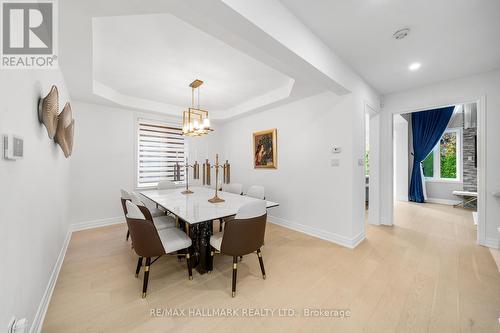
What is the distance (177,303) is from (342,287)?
1.57m

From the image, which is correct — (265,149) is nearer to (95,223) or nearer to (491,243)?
(95,223)

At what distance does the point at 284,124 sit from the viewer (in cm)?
380

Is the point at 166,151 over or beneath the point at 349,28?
beneath

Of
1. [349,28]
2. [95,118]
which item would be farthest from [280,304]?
[95,118]

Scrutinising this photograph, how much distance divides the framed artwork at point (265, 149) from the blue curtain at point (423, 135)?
4.83 metres

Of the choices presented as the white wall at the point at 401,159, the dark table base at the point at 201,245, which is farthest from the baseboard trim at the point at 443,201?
the dark table base at the point at 201,245

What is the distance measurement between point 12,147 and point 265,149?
3531 mm

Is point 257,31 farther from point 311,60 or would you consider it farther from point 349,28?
point 349,28

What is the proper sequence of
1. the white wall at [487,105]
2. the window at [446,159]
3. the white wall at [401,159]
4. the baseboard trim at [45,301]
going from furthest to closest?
the white wall at [401,159]
the window at [446,159]
the white wall at [487,105]
the baseboard trim at [45,301]

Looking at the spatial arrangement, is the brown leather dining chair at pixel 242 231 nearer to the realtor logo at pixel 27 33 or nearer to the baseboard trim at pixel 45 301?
the baseboard trim at pixel 45 301

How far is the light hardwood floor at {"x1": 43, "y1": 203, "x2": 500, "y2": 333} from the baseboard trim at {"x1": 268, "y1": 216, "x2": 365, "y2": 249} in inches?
4.5

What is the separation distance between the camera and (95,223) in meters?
3.61

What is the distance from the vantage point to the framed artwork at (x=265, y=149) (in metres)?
3.95

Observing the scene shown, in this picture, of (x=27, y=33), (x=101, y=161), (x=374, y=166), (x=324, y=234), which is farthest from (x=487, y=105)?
(x=101, y=161)
